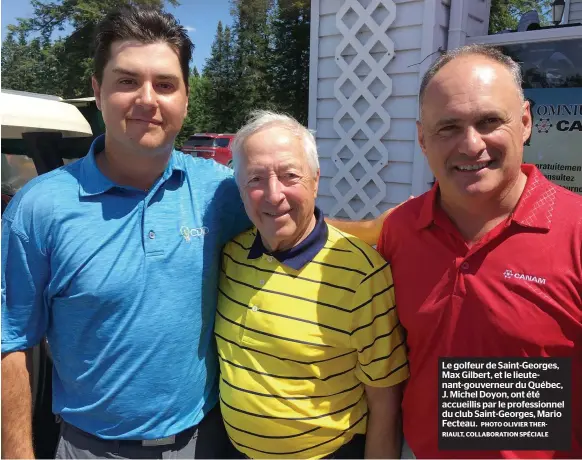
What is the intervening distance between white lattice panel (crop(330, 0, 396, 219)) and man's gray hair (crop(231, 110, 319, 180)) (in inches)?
95.7

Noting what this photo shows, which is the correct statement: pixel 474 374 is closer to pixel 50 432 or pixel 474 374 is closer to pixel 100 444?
pixel 100 444

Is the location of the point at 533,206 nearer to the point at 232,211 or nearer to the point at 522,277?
the point at 522,277

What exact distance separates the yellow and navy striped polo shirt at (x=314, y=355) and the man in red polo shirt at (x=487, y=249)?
0.12 m

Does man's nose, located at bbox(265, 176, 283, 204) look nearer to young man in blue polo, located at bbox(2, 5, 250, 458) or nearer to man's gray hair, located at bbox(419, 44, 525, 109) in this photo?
young man in blue polo, located at bbox(2, 5, 250, 458)

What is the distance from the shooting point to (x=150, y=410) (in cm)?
164

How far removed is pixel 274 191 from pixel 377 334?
0.60 m

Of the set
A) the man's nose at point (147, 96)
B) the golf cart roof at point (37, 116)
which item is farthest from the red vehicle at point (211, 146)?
the man's nose at point (147, 96)

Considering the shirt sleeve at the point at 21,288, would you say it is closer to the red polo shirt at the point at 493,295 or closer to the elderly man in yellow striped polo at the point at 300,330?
the elderly man in yellow striped polo at the point at 300,330

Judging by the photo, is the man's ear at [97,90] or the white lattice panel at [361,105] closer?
the man's ear at [97,90]

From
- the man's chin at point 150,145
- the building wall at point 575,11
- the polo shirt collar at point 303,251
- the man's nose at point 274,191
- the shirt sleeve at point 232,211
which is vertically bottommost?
the polo shirt collar at point 303,251

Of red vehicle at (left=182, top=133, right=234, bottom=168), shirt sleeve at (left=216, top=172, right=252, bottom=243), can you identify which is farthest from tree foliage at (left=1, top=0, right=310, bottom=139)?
shirt sleeve at (left=216, top=172, right=252, bottom=243)

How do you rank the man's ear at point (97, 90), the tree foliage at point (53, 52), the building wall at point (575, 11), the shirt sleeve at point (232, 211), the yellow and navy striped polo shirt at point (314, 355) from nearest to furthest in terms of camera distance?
1. the yellow and navy striped polo shirt at point (314, 355)
2. the man's ear at point (97, 90)
3. the shirt sleeve at point (232, 211)
4. the building wall at point (575, 11)
5. the tree foliage at point (53, 52)

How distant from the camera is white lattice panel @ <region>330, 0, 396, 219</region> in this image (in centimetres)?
400

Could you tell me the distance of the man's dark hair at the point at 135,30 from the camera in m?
1.67
